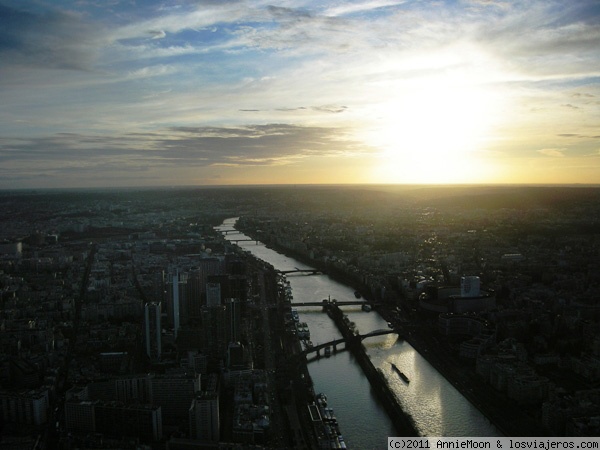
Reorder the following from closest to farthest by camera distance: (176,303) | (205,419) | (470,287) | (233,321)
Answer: (205,419)
(233,321)
(176,303)
(470,287)

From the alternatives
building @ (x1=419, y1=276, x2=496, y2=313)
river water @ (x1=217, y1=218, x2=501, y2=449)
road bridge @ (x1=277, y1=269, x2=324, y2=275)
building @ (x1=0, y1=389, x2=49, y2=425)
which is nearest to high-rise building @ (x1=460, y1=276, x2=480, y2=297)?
building @ (x1=419, y1=276, x2=496, y2=313)

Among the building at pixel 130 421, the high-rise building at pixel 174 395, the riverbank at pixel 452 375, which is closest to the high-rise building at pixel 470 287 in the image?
the riverbank at pixel 452 375

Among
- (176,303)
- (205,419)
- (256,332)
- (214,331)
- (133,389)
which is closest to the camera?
(205,419)

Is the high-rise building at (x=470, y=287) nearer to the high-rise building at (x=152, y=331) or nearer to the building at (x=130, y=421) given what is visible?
the high-rise building at (x=152, y=331)

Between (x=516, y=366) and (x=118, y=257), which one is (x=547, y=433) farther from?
(x=118, y=257)

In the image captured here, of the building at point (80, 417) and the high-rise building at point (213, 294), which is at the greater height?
the high-rise building at point (213, 294)

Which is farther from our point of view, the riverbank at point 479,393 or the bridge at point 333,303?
the bridge at point 333,303

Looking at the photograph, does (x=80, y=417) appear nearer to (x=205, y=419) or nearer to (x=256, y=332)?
(x=205, y=419)

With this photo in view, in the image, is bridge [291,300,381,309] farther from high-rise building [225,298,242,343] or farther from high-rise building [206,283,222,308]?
high-rise building [225,298,242,343]

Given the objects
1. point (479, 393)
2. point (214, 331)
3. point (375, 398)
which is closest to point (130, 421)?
point (214, 331)

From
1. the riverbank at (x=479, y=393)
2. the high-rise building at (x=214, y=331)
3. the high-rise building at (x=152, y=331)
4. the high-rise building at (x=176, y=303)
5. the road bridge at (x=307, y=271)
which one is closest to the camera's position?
the riverbank at (x=479, y=393)
